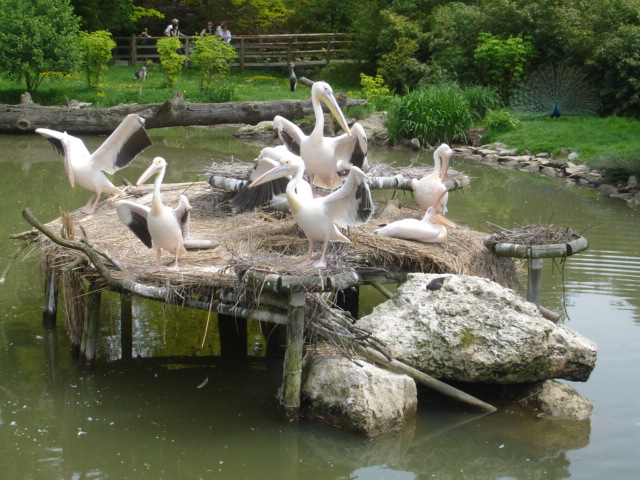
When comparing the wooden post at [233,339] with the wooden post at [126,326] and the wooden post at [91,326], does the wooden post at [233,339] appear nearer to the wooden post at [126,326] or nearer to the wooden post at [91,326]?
the wooden post at [126,326]

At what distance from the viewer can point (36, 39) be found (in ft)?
64.9

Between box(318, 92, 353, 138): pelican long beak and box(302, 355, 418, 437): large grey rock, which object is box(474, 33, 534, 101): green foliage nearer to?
box(318, 92, 353, 138): pelican long beak

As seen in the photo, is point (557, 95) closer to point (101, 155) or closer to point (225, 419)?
point (101, 155)

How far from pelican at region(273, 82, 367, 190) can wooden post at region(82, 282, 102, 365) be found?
2.12 m

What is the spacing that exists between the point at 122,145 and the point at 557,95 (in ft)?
47.8

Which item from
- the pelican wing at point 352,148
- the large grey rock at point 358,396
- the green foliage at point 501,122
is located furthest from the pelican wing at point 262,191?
the green foliage at point 501,122

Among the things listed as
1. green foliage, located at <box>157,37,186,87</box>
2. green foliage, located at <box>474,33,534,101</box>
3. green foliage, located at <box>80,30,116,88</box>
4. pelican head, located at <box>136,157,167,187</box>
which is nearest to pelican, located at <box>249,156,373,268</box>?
pelican head, located at <box>136,157,167,187</box>

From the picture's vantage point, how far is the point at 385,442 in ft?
17.3

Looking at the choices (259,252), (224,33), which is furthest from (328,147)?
(224,33)

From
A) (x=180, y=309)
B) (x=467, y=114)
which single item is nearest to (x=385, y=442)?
(x=180, y=309)

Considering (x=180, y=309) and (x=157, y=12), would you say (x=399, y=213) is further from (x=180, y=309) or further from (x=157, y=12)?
(x=157, y=12)

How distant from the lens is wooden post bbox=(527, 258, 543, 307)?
21.2ft

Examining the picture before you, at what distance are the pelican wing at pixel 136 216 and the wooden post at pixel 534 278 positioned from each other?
305 centimetres

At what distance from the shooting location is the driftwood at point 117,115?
17219mm
